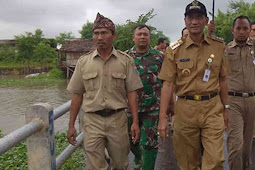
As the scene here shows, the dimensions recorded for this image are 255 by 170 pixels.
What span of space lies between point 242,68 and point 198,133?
1186mm

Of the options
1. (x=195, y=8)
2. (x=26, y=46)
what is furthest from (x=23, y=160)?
(x=26, y=46)

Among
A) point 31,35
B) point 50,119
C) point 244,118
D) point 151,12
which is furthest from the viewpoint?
point 31,35

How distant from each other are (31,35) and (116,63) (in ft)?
195

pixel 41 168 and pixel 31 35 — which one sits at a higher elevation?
pixel 31 35

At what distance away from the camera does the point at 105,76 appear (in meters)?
3.50

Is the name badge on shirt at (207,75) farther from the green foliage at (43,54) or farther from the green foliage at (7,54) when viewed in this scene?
the green foliage at (7,54)

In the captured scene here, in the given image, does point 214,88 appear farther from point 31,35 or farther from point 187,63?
point 31,35

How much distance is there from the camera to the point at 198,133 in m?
3.52

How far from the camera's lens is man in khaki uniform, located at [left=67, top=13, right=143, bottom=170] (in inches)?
136

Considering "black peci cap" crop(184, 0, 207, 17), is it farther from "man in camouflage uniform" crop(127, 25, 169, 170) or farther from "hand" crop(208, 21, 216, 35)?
"man in camouflage uniform" crop(127, 25, 169, 170)

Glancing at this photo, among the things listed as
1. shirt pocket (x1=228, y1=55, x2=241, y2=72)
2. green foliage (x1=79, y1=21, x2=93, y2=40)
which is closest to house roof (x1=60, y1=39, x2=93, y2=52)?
green foliage (x1=79, y1=21, x2=93, y2=40)

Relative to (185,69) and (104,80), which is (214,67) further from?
(104,80)

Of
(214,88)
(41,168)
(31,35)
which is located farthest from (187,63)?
(31,35)

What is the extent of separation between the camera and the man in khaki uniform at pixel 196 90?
3402 mm
